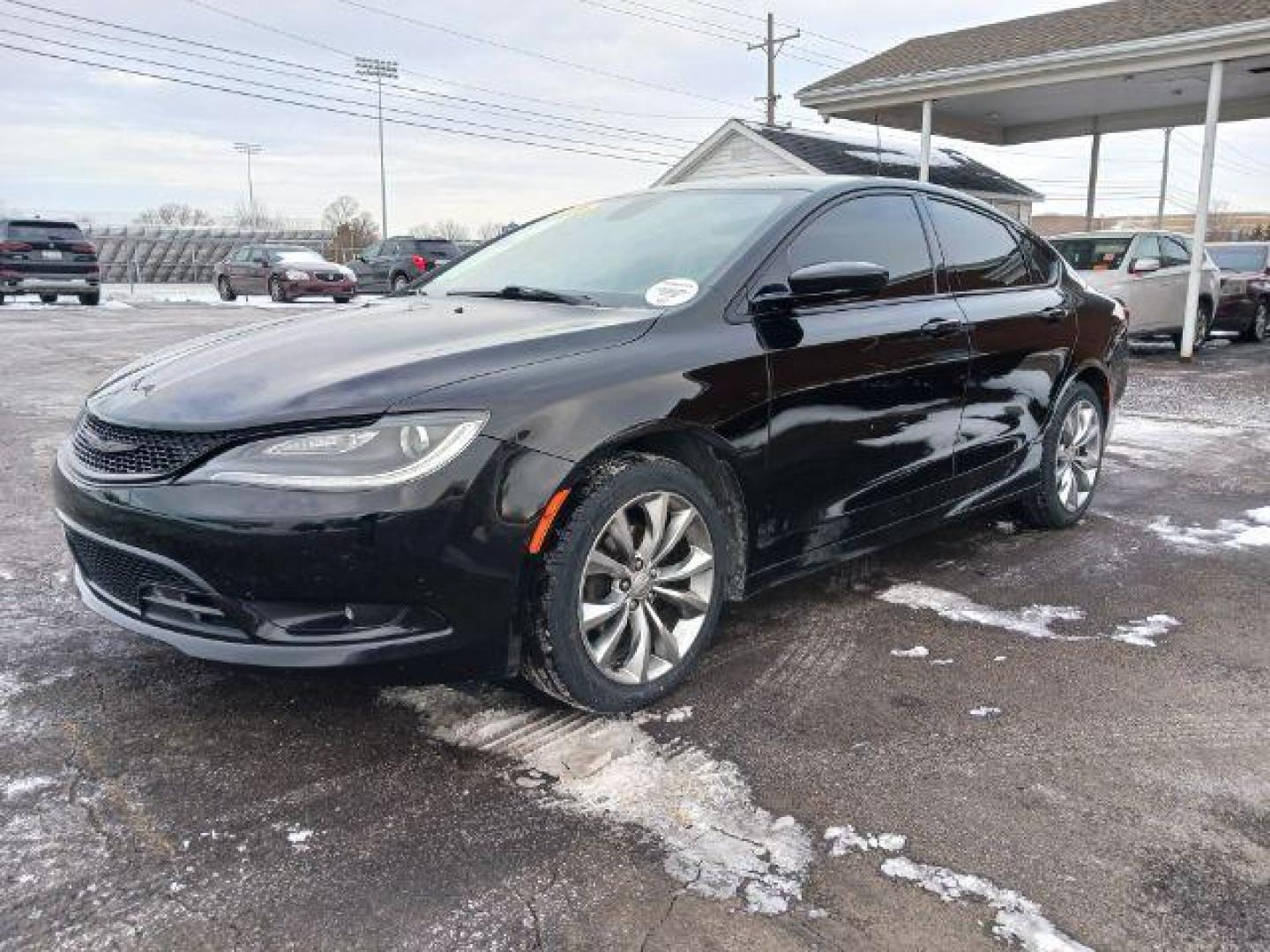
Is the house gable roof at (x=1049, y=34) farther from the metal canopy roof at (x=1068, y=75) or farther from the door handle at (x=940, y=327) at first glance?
the door handle at (x=940, y=327)

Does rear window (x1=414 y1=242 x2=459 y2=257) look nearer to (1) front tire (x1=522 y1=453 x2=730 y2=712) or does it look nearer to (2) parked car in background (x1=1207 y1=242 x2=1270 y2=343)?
(2) parked car in background (x1=1207 y1=242 x2=1270 y2=343)

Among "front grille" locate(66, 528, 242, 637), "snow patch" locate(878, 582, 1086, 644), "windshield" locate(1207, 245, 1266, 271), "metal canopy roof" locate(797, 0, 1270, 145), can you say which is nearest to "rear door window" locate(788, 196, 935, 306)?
"snow patch" locate(878, 582, 1086, 644)

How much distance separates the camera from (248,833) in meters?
2.23

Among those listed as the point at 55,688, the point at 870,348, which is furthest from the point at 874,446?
the point at 55,688

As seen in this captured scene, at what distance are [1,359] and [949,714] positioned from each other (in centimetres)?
1157

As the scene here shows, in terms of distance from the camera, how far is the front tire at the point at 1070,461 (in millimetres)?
4578

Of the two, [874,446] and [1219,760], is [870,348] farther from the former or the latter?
[1219,760]

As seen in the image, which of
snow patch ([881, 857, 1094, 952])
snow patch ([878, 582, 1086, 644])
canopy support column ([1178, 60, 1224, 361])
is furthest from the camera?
canopy support column ([1178, 60, 1224, 361])

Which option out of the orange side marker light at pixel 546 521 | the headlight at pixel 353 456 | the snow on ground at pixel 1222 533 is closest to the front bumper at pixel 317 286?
the snow on ground at pixel 1222 533

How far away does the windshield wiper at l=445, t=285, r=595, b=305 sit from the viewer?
3.26 m

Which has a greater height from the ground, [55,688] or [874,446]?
[874,446]

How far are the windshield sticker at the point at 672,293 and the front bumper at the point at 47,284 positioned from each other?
20.8 meters

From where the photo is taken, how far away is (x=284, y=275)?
22672 millimetres

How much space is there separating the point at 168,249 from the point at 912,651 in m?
39.4
